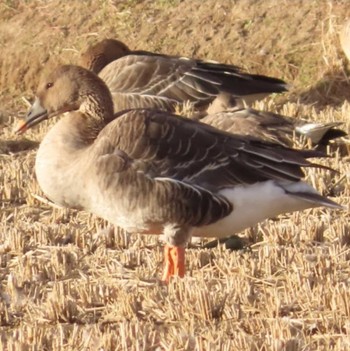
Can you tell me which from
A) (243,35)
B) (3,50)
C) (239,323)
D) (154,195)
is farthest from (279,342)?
(3,50)

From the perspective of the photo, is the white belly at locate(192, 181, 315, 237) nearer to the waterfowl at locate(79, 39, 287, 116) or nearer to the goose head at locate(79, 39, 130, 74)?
the waterfowl at locate(79, 39, 287, 116)

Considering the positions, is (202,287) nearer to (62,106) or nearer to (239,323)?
(239,323)

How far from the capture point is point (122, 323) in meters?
5.42

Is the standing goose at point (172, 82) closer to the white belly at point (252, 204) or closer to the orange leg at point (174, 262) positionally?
the white belly at point (252, 204)

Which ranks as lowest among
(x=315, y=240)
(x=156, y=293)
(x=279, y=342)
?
(x=279, y=342)

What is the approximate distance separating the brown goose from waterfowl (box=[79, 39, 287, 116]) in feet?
15.9

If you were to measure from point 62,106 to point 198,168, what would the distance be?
117cm

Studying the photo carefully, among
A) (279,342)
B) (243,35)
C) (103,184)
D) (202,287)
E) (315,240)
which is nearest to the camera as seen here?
(279,342)

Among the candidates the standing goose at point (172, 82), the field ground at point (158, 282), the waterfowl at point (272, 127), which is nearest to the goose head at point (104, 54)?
the standing goose at point (172, 82)

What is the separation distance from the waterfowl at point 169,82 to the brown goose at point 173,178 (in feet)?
15.9

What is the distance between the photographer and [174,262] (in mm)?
6516

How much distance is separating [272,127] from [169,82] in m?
2.81

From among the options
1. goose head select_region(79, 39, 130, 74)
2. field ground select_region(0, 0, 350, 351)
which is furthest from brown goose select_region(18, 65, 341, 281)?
goose head select_region(79, 39, 130, 74)

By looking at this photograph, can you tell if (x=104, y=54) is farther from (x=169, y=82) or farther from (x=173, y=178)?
(x=173, y=178)
